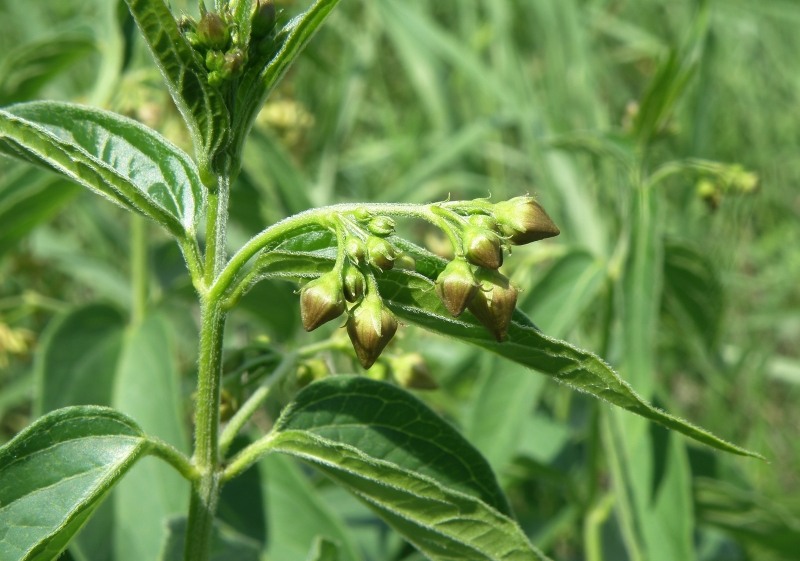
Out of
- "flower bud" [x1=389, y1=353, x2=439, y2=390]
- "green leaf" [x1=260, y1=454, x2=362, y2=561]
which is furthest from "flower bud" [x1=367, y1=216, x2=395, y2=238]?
"green leaf" [x1=260, y1=454, x2=362, y2=561]

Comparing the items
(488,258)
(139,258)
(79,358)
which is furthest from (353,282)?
(139,258)

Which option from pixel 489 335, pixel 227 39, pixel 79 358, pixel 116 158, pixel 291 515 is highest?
pixel 227 39

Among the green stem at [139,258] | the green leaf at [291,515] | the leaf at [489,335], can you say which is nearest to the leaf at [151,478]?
the green leaf at [291,515]

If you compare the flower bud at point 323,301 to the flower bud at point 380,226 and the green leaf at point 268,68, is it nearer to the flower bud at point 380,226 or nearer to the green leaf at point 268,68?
the flower bud at point 380,226

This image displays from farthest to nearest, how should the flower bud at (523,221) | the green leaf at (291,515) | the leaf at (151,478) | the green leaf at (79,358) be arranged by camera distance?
the green leaf at (79,358)
the leaf at (151,478)
the green leaf at (291,515)
the flower bud at (523,221)

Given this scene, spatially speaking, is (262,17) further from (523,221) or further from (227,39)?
(523,221)

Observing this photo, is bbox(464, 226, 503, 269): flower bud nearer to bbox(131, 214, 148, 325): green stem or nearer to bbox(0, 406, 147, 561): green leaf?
bbox(0, 406, 147, 561): green leaf

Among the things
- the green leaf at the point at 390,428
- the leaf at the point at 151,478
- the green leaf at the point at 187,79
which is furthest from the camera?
the leaf at the point at 151,478
